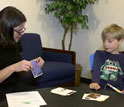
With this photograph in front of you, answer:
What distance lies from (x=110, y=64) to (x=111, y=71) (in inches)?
2.6

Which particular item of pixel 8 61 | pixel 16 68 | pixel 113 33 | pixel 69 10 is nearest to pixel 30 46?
pixel 69 10

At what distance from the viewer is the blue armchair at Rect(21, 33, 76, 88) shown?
114 inches

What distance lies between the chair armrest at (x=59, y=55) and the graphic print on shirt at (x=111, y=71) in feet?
3.66

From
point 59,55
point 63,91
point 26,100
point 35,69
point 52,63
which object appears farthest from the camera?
point 59,55

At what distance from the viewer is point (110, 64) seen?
2.12 meters

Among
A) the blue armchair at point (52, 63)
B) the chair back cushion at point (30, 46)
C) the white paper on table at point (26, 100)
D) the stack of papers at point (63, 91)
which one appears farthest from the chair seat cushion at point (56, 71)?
the white paper on table at point (26, 100)

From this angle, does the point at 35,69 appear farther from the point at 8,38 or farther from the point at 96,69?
the point at 96,69

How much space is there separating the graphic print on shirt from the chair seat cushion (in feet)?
2.96

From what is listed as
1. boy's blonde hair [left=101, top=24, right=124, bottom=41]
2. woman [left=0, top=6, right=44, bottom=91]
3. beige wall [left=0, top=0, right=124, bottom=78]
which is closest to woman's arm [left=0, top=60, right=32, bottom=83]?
woman [left=0, top=6, right=44, bottom=91]

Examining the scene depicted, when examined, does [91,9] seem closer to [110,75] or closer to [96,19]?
[96,19]

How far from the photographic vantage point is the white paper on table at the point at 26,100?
1.42 metres

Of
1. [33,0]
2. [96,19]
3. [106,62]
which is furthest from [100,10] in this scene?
[106,62]

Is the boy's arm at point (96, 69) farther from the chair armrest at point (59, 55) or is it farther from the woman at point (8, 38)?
the chair armrest at point (59, 55)

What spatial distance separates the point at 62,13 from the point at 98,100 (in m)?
2.43
